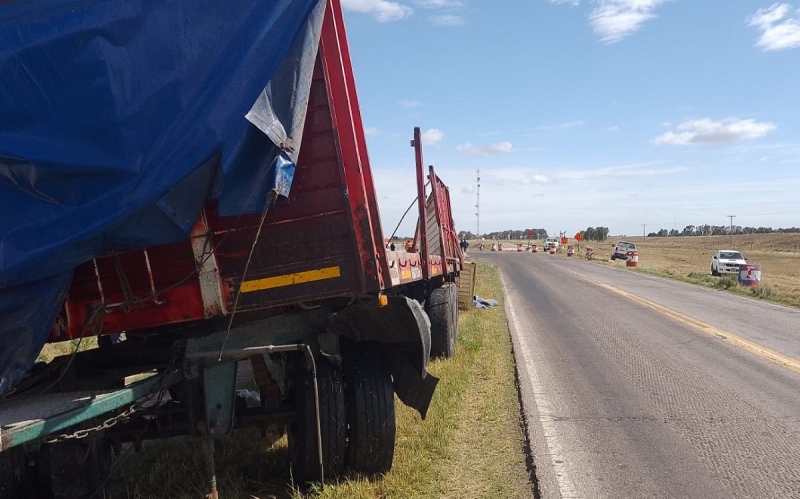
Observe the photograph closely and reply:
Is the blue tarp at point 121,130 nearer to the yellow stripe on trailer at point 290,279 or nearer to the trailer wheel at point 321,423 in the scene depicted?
the yellow stripe on trailer at point 290,279

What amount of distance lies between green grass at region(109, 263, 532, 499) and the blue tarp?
7.03 feet

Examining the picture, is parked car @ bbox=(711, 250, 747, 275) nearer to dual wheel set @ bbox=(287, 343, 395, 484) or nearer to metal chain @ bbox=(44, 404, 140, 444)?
dual wheel set @ bbox=(287, 343, 395, 484)

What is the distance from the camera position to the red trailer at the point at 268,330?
3.80m

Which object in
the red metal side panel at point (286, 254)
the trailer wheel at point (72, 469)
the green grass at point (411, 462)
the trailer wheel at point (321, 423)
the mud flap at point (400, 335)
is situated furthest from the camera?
the green grass at point (411, 462)

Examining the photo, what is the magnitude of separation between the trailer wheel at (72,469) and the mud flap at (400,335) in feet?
5.85

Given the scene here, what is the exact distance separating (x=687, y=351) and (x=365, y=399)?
686 cm

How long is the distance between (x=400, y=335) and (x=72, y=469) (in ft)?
7.66

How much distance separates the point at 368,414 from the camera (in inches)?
189

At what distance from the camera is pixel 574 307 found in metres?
16.1

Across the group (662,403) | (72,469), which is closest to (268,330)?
(72,469)

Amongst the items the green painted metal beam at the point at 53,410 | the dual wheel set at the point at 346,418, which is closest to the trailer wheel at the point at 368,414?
the dual wheel set at the point at 346,418

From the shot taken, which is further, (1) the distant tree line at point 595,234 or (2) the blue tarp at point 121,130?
(1) the distant tree line at point 595,234

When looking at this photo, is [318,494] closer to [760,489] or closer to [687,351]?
[760,489]

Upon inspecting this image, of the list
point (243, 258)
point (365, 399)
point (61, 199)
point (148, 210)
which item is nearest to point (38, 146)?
point (61, 199)
